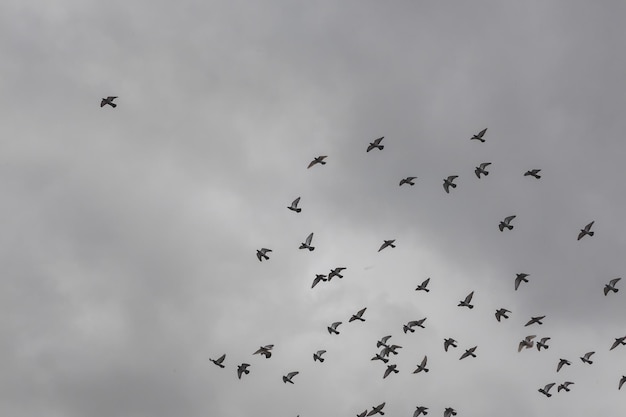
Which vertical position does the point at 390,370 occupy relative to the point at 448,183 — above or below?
below

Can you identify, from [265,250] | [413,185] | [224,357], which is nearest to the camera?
[265,250]

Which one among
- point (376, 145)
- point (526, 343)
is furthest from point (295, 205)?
point (526, 343)

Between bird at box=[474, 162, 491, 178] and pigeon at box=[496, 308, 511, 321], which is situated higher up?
bird at box=[474, 162, 491, 178]

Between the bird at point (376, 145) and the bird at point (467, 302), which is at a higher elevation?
the bird at point (376, 145)

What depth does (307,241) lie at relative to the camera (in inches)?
4385

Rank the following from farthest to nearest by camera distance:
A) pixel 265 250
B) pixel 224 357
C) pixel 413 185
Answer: pixel 413 185 → pixel 224 357 → pixel 265 250

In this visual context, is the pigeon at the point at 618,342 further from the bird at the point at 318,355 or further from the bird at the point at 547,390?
the bird at the point at 318,355

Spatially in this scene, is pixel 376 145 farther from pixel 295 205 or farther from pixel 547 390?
pixel 547 390

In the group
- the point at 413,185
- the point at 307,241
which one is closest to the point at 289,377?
the point at 307,241

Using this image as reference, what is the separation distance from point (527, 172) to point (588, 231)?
11799mm

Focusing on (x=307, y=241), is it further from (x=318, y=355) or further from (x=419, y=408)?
(x=419, y=408)

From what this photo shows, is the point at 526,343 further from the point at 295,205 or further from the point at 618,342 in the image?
the point at 295,205

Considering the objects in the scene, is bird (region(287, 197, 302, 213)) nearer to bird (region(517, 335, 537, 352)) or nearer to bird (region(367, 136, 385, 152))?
bird (region(367, 136, 385, 152))

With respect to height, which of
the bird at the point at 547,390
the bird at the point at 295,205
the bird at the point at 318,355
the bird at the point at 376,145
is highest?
the bird at the point at 376,145
